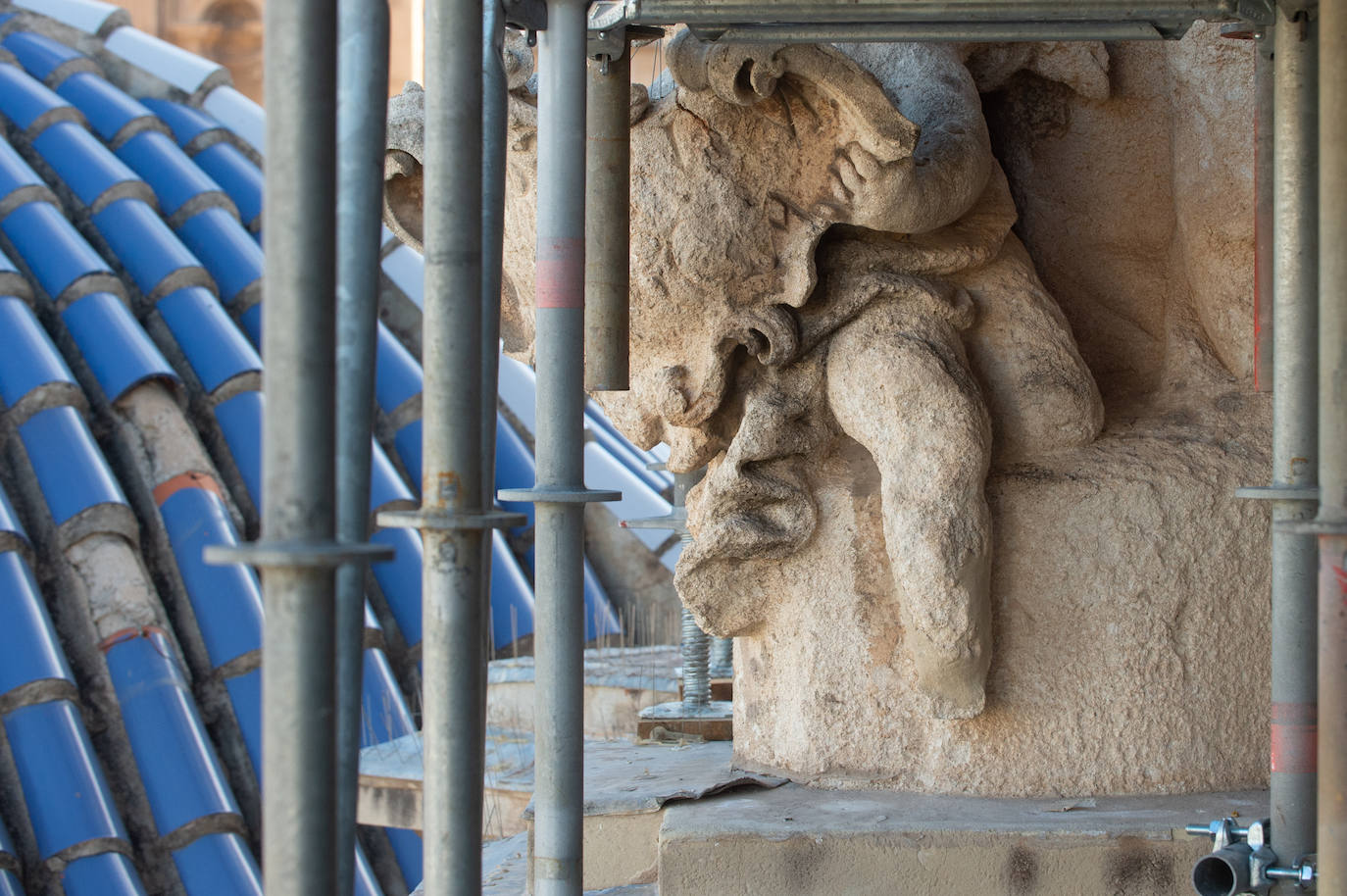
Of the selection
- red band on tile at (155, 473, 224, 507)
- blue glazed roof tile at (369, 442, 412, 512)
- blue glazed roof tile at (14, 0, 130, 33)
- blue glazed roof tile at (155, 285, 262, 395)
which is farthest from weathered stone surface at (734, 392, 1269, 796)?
blue glazed roof tile at (14, 0, 130, 33)

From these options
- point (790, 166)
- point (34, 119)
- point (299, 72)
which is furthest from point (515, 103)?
point (34, 119)

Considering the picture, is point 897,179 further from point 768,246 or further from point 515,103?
point 515,103

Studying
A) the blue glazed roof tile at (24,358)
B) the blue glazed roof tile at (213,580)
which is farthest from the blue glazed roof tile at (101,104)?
the blue glazed roof tile at (213,580)

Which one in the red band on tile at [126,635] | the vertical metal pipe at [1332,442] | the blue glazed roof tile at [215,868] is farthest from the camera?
the red band on tile at [126,635]

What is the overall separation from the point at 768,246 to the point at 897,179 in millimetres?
386

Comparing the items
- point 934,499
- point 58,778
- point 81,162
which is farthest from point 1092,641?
point 81,162

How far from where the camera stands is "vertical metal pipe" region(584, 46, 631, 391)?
3.69m

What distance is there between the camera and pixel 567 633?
11.5 feet

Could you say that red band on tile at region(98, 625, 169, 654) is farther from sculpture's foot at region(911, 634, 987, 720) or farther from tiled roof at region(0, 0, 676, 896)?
sculpture's foot at region(911, 634, 987, 720)

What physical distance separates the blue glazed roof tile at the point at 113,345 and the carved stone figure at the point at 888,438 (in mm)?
5387

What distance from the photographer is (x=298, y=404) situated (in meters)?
2.06

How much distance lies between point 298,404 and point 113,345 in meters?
7.71

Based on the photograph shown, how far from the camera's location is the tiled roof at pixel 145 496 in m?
7.37

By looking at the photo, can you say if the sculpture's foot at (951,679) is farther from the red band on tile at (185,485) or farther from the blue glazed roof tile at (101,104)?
the blue glazed roof tile at (101,104)
